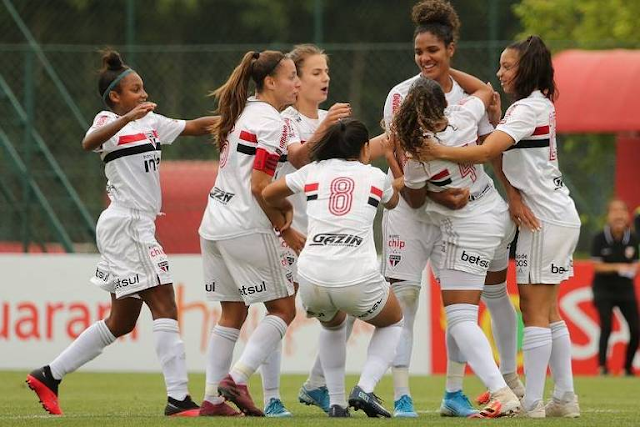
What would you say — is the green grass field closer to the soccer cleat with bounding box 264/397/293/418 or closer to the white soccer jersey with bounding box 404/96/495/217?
the soccer cleat with bounding box 264/397/293/418

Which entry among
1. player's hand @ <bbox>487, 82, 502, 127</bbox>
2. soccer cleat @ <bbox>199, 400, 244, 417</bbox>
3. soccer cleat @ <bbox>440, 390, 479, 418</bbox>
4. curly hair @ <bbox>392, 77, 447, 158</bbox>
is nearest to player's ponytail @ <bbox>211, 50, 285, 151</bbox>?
curly hair @ <bbox>392, 77, 447, 158</bbox>

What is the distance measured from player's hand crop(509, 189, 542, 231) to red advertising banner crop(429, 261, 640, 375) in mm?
6295

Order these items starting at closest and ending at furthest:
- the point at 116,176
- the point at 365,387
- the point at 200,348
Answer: the point at 365,387, the point at 116,176, the point at 200,348

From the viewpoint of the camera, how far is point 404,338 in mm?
8453

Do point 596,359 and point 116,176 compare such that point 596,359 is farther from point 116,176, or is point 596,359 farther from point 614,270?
point 116,176

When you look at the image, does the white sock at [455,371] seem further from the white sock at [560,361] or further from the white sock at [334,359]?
the white sock at [334,359]

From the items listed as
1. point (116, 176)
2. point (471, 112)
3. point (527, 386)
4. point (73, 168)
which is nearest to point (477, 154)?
point (471, 112)

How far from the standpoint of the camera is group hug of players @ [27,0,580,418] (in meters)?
7.73

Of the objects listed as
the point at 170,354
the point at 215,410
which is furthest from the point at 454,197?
the point at 170,354

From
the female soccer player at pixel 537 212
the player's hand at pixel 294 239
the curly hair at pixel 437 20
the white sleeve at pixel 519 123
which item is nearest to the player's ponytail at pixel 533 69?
the female soccer player at pixel 537 212

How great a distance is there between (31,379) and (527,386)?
3.00m

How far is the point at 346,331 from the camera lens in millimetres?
8664

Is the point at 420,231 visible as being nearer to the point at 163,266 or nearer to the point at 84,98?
the point at 163,266

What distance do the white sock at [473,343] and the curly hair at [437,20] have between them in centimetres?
162
